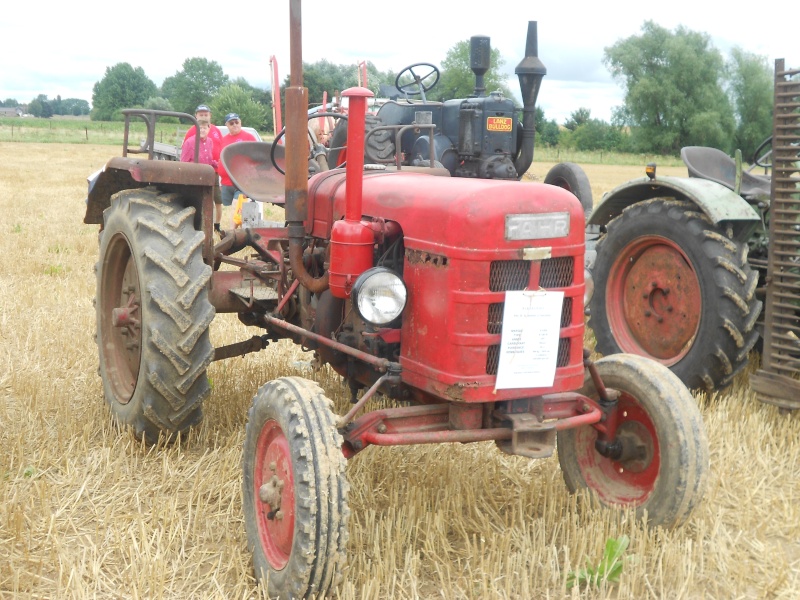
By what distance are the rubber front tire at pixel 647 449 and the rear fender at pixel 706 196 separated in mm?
1836

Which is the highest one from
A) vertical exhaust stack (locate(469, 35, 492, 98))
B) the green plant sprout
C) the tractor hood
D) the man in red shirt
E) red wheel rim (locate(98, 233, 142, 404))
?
vertical exhaust stack (locate(469, 35, 492, 98))

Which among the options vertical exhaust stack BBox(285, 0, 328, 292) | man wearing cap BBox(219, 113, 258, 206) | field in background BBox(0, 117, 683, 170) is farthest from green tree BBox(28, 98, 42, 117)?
vertical exhaust stack BBox(285, 0, 328, 292)

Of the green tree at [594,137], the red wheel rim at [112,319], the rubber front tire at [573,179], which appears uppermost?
the green tree at [594,137]

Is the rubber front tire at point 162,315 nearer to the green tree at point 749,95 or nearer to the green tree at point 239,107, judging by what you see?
the green tree at point 749,95

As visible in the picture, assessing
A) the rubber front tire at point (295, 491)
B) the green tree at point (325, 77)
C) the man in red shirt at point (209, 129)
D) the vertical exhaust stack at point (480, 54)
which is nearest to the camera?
the rubber front tire at point (295, 491)

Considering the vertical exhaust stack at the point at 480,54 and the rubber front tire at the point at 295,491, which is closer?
the rubber front tire at the point at 295,491

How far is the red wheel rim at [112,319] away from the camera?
4.41m

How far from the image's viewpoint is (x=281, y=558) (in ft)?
9.93

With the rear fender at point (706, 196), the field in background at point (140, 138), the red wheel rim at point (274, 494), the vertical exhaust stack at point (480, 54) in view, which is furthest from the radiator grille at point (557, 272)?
the field in background at point (140, 138)

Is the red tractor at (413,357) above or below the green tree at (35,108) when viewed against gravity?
below

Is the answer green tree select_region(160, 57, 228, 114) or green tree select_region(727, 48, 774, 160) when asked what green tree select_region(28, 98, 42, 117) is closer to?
green tree select_region(160, 57, 228, 114)

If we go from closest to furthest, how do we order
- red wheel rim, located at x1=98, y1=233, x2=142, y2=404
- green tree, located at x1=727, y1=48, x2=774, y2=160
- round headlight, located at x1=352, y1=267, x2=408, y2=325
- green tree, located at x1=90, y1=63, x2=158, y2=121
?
1. round headlight, located at x1=352, y1=267, x2=408, y2=325
2. red wheel rim, located at x1=98, y1=233, x2=142, y2=404
3. green tree, located at x1=727, y1=48, x2=774, y2=160
4. green tree, located at x1=90, y1=63, x2=158, y2=121

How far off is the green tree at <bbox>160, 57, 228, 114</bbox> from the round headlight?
64.0 m

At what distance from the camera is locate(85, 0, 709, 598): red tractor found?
297 centimetres
